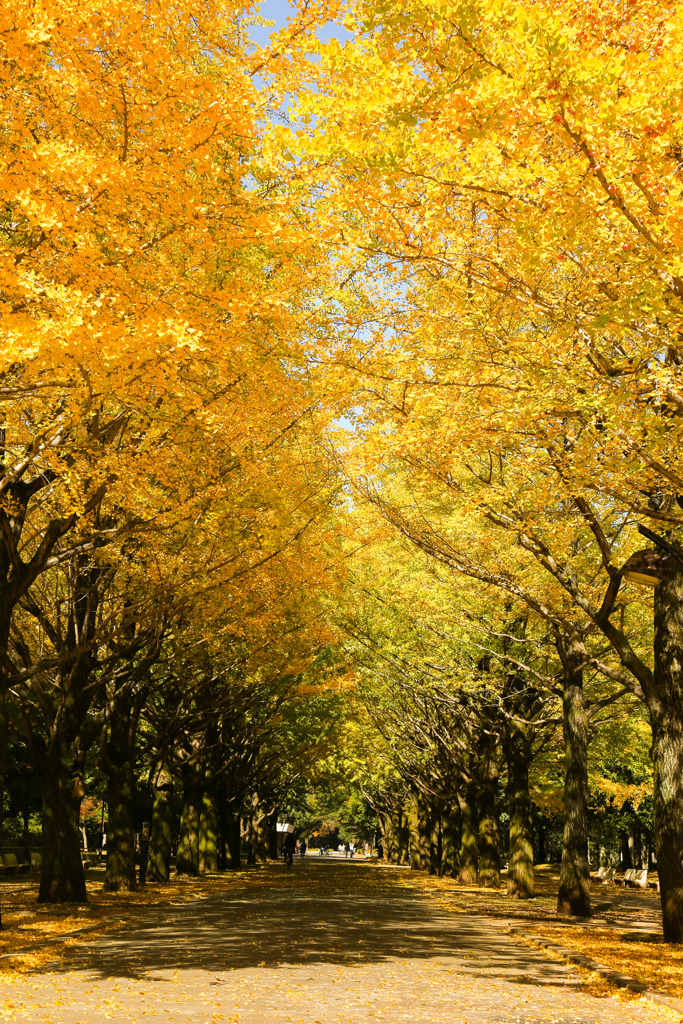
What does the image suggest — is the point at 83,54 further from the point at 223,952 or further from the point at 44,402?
the point at 223,952

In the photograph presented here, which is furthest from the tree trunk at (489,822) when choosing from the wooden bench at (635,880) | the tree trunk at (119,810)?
the tree trunk at (119,810)

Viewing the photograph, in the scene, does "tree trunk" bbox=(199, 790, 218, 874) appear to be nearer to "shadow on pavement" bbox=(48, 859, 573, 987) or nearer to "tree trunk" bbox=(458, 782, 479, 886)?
"tree trunk" bbox=(458, 782, 479, 886)

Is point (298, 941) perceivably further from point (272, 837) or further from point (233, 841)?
point (272, 837)

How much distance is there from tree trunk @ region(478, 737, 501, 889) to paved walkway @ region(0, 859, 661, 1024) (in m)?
11.8

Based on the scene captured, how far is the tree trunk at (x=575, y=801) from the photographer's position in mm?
17953

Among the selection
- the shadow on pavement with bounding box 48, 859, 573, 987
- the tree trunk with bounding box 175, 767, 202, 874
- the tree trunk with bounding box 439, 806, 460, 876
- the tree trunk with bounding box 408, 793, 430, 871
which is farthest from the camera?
the tree trunk with bounding box 408, 793, 430, 871

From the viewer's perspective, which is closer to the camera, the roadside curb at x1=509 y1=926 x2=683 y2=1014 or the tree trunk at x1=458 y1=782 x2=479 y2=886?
the roadside curb at x1=509 y1=926 x2=683 y2=1014

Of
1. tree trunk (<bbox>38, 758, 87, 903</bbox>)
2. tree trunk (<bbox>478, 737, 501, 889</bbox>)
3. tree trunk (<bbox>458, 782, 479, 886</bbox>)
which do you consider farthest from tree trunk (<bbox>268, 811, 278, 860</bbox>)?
tree trunk (<bbox>38, 758, 87, 903</bbox>)

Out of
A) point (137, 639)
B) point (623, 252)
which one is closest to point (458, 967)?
point (623, 252)

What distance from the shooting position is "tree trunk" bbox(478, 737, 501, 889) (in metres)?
27.8

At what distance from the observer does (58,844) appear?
17750 millimetres

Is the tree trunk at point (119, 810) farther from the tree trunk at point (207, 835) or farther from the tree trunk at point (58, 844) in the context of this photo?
the tree trunk at point (207, 835)

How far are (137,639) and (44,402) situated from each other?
856cm

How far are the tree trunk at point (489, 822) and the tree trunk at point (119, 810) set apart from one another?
421 inches
